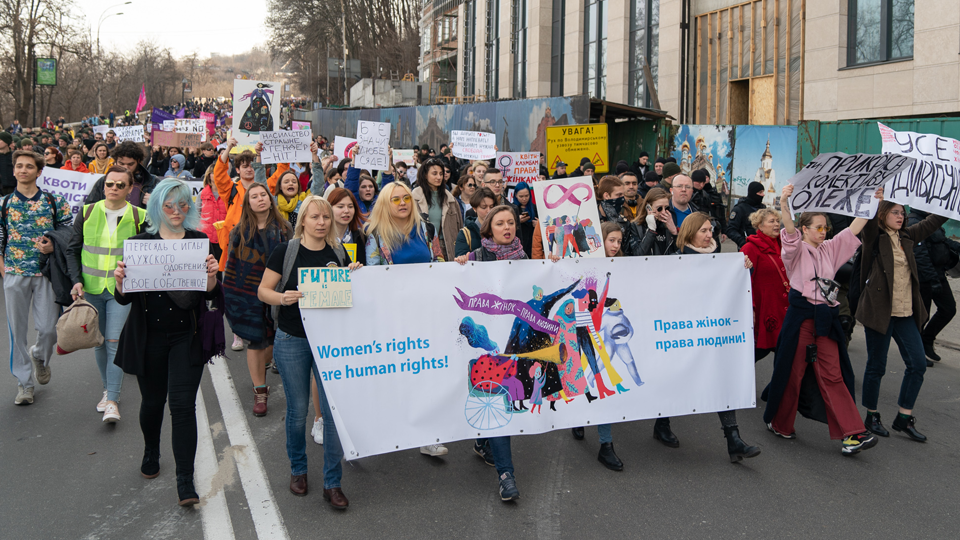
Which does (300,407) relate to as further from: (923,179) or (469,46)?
(469,46)

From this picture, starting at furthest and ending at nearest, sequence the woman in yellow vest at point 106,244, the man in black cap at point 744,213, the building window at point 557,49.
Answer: the building window at point 557,49
the man in black cap at point 744,213
the woman in yellow vest at point 106,244

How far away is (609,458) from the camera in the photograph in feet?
16.5

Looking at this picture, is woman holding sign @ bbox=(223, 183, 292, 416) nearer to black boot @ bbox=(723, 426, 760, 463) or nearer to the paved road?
the paved road

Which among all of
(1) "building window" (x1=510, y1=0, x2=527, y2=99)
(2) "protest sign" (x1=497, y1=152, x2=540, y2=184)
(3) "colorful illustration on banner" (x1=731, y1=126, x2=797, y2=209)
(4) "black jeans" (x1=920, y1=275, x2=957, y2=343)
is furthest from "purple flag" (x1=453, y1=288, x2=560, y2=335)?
(1) "building window" (x1=510, y1=0, x2=527, y2=99)

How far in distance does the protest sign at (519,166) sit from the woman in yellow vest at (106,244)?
706 cm

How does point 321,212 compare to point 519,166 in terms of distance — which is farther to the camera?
point 519,166

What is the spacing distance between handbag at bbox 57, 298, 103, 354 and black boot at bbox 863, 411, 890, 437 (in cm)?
558

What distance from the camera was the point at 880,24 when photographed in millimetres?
17812

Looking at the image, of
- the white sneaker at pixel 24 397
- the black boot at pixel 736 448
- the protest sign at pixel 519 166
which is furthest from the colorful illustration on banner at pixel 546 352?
the protest sign at pixel 519 166

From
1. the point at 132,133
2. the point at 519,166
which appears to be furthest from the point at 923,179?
the point at 132,133

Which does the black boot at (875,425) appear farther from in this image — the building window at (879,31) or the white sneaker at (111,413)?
the building window at (879,31)

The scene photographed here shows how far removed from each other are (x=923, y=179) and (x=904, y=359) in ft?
4.34

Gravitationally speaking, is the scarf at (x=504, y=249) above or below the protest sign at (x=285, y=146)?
below

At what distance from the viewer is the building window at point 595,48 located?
29688 millimetres
